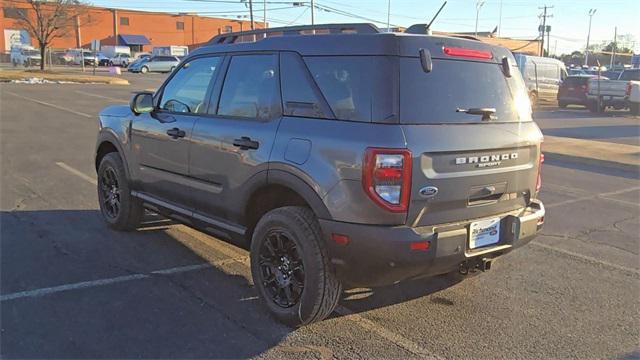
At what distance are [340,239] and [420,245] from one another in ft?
1.57

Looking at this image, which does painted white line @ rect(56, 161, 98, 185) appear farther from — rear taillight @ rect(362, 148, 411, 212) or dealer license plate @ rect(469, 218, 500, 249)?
dealer license plate @ rect(469, 218, 500, 249)

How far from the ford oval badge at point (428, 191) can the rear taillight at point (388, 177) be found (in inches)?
4.0

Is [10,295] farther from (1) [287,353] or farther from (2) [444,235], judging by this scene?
(2) [444,235]

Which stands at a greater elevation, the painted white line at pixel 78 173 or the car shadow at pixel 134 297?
the painted white line at pixel 78 173

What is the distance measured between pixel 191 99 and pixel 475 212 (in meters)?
2.61

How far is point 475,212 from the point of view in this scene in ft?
12.2

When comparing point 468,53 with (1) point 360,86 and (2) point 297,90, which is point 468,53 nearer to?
(1) point 360,86

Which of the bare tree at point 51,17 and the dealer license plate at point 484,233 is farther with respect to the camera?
the bare tree at point 51,17

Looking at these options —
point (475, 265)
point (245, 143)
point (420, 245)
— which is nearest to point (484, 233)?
point (475, 265)

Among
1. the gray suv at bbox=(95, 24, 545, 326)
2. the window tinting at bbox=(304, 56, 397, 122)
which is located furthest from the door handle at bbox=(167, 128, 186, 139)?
the window tinting at bbox=(304, 56, 397, 122)

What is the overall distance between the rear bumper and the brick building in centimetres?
7732

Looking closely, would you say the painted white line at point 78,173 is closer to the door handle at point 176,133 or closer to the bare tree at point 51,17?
the door handle at point 176,133

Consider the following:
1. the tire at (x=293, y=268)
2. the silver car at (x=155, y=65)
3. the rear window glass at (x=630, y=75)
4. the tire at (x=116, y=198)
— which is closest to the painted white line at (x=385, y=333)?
the tire at (x=293, y=268)

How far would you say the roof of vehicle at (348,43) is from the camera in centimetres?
353
